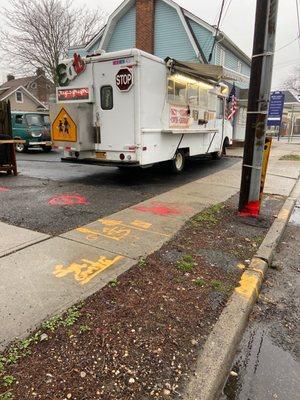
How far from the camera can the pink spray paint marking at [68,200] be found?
6516 mm

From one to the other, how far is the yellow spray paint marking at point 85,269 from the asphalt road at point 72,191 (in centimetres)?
117

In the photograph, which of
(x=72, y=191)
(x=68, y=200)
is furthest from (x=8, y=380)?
(x=72, y=191)

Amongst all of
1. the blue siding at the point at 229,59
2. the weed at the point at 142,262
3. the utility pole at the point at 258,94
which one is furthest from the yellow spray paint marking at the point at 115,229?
the blue siding at the point at 229,59

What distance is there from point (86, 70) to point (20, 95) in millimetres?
36984

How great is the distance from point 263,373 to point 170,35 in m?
18.1

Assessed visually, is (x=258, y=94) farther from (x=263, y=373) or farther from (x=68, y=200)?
(x=263, y=373)

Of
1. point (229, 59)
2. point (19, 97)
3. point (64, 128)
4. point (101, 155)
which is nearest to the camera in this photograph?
point (64, 128)

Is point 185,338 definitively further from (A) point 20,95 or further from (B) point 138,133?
(A) point 20,95

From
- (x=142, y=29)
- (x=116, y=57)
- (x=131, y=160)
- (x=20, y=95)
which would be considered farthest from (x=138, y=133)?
(x=20, y=95)

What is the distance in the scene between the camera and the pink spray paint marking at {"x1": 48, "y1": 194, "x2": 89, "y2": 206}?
652cm

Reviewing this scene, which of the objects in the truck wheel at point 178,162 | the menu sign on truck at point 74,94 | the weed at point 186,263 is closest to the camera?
the weed at point 186,263

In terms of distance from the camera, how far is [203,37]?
56.6 feet

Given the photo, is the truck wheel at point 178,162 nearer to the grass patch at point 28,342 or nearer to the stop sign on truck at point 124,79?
the stop sign on truck at point 124,79

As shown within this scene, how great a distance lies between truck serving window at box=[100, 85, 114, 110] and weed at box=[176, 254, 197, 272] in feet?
16.7
